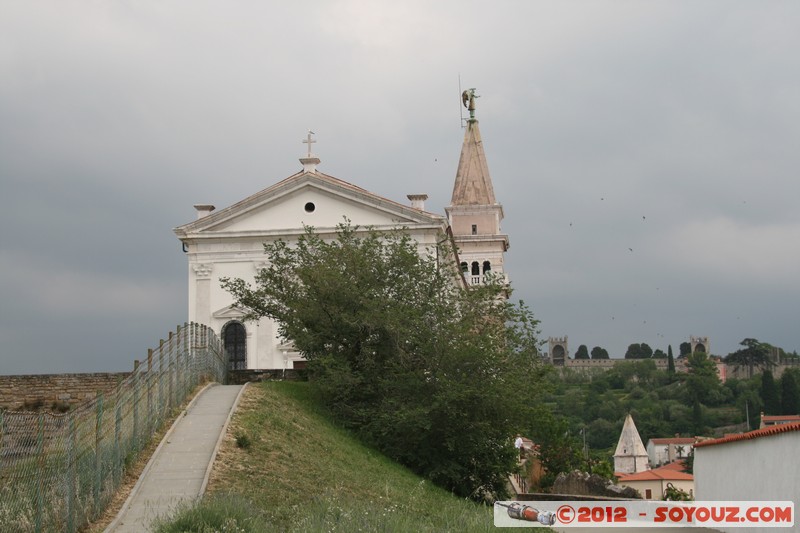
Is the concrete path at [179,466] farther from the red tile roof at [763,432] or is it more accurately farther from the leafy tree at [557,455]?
the leafy tree at [557,455]

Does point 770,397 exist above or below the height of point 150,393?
below

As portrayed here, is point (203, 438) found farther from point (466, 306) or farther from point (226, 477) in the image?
point (466, 306)

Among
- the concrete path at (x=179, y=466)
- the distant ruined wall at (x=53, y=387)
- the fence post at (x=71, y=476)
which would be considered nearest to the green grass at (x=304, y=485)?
the concrete path at (x=179, y=466)

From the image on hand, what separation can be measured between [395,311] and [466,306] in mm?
2696

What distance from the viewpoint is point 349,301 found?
109 ft

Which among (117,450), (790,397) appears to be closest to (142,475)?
(117,450)

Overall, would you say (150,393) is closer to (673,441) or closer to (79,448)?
(79,448)

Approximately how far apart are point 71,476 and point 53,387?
55.9ft

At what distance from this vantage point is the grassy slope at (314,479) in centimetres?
1758

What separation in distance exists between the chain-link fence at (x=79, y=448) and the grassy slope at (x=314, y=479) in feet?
5.99

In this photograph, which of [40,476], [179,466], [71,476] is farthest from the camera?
[179,466]

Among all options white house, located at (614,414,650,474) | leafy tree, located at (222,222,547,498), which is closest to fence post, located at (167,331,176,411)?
leafy tree, located at (222,222,547,498)

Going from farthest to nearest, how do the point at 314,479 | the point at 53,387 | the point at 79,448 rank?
the point at 53,387
the point at 314,479
the point at 79,448

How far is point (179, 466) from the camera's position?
22.5m
